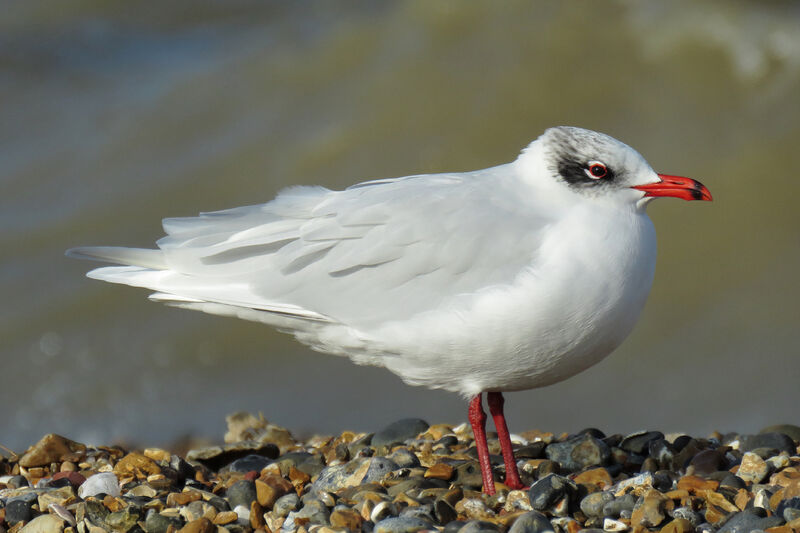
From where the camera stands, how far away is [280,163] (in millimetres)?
10133

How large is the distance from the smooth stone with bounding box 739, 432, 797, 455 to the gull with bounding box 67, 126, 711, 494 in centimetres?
104

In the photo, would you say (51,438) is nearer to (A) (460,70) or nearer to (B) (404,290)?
(B) (404,290)

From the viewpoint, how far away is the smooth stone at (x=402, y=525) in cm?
367

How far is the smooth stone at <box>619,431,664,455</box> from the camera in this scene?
15.5 ft

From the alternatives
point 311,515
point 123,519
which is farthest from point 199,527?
point 311,515

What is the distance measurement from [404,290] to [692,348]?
14.0 ft

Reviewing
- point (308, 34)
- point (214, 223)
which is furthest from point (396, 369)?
point (308, 34)

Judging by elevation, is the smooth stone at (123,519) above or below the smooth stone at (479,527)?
above

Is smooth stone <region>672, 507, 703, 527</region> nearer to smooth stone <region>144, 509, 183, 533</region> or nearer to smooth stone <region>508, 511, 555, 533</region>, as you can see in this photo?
smooth stone <region>508, 511, 555, 533</region>

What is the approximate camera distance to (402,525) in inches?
145

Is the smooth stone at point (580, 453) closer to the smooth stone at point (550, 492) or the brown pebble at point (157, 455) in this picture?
the smooth stone at point (550, 492)

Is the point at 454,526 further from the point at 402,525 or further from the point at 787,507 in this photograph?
the point at 787,507

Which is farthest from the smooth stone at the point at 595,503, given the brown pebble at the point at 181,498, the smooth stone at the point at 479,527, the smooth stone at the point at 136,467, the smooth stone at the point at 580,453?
the smooth stone at the point at 136,467

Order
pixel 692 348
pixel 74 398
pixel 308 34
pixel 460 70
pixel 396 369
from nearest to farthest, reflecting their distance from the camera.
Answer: pixel 396 369 < pixel 692 348 < pixel 74 398 < pixel 460 70 < pixel 308 34
